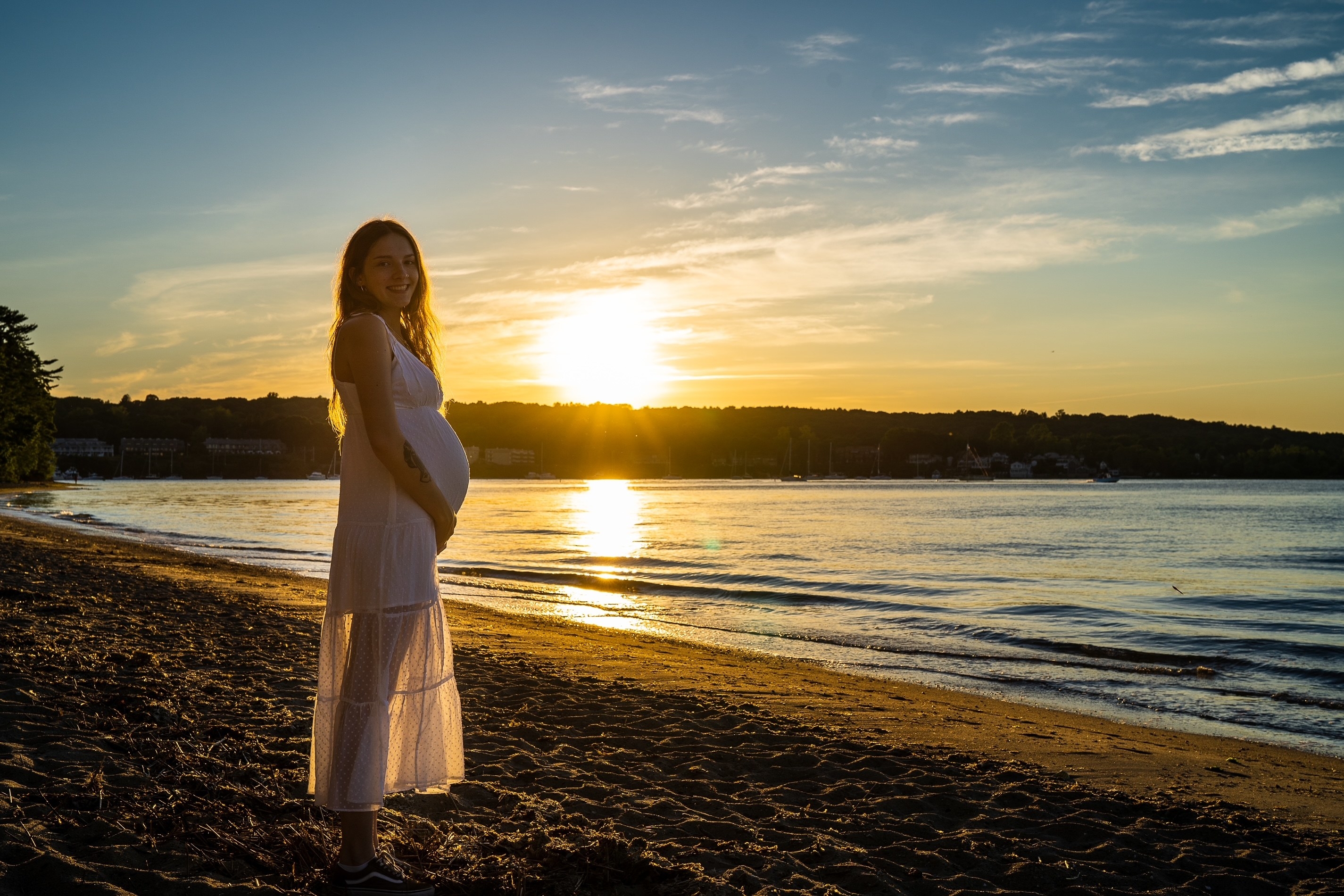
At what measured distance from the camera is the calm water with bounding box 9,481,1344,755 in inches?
370

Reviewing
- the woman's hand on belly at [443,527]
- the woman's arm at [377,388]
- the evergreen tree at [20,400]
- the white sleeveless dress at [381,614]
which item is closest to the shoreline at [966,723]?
the white sleeveless dress at [381,614]

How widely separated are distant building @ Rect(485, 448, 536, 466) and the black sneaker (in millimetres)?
144408

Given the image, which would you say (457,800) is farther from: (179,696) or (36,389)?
(36,389)

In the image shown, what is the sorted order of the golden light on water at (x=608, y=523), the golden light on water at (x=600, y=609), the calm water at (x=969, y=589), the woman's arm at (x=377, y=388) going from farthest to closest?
1. the golden light on water at (x=608, y=523)
2. the golden light on water at (x=600, y=609)
3. the calm water at (x=969, y=589)
4. the woman's arm at (x=377, y=388)

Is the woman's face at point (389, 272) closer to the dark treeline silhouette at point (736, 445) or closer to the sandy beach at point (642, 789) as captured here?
the sandy beach at point (642, 789)

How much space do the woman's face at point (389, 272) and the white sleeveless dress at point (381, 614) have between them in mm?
200

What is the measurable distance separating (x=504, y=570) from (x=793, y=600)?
760 centimetres


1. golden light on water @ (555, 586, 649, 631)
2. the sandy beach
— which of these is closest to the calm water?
golden light on water @ (555, 586, 649, 631)

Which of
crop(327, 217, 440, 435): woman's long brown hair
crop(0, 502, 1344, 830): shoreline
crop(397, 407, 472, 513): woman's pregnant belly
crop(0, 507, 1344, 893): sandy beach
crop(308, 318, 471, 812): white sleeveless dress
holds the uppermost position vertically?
crop(327, 217, 440, 435): woman's long brown hair

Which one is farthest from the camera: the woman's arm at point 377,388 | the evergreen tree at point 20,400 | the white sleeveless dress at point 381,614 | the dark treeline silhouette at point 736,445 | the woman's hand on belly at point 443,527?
the dark treeline silhouette at point 736,445

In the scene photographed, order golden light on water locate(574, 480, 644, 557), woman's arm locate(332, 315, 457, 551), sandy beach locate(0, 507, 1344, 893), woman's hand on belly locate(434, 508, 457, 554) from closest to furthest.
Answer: woman's arm locate(332, 315, 457, 551), woman's hand on belly locate(434, 508, 457, 554), sandy beach locate(0, 507, 1344, 893), golden light on water locate(574, 480, 644, 557)

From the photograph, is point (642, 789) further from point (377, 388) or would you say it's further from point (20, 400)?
point (20, 400)

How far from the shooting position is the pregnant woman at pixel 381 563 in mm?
2613

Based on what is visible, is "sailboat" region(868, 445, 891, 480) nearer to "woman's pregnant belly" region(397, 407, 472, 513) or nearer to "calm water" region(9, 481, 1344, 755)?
"calm water" region(9, 481, 1344, 755)
